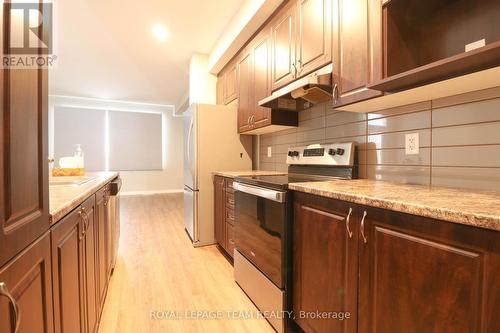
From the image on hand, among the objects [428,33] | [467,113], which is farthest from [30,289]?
[428,33]

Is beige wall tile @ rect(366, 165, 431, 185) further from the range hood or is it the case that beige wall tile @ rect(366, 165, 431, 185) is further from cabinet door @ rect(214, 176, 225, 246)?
cabinet door @ rect(214, 176, 225, 246)

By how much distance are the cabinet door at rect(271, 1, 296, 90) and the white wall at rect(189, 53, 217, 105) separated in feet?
5.18

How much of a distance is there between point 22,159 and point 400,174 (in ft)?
5.28

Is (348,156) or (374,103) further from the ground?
(374,103)

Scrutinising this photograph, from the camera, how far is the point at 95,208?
4.35 ft

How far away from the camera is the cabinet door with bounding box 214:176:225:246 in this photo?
2529 millimetres

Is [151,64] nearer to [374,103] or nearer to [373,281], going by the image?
[374,103]

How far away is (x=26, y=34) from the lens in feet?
1.94

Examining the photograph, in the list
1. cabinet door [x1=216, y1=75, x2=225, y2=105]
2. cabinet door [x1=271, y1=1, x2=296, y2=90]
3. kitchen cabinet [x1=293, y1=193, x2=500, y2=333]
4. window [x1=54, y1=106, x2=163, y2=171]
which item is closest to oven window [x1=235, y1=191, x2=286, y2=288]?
kitchen cabinet [x1=293, y1=193, x2=500, y2=333]

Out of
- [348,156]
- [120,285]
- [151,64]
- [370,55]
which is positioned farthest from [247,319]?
[151,64]

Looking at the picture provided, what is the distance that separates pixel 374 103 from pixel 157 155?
6.54m

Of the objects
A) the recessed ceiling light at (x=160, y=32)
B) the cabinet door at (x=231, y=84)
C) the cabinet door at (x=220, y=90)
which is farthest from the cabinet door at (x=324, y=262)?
the recessed ceiling light at (x=160, y=32)

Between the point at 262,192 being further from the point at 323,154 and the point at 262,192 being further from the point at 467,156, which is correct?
the point at 467,156

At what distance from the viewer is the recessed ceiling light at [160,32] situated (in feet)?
8.65
